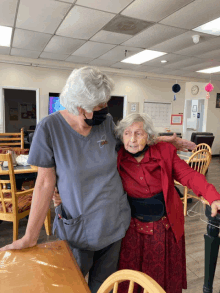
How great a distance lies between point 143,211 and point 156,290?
0.68m

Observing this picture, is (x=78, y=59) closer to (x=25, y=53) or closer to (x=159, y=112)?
(x=25, y=53)

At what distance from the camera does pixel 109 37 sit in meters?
3.90

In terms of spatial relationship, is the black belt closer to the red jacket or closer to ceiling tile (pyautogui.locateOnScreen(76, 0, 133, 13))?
the red jacket

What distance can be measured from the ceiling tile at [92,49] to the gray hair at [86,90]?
357 cm

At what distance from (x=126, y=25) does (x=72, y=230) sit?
321 centimetres

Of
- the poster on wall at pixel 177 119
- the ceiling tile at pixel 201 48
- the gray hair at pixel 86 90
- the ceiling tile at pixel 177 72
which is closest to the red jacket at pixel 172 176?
the gray hair at pixel 86 90

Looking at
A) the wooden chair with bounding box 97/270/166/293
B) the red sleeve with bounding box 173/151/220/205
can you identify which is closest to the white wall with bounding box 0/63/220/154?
the red sleeve with bounding box 173/151/220/205

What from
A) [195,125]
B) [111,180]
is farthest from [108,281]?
→ [195,125]

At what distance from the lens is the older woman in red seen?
1.25 metres

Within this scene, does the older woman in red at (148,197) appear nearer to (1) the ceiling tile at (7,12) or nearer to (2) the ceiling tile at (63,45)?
(1) the ceiling tile at (7,12)

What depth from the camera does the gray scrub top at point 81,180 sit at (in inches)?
40.7

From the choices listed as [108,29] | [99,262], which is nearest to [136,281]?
[99,262]

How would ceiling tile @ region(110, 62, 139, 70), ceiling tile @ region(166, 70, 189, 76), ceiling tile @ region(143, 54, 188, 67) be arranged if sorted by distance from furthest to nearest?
1. ceiling tile @ region(166, 70, 189, 76)
2. ceiling tile @ region(110, 62, 139, 70)
3. ceiling tile @ region(143, 54, 188, 67)

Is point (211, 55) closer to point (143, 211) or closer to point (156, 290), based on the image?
point (143, 211)
